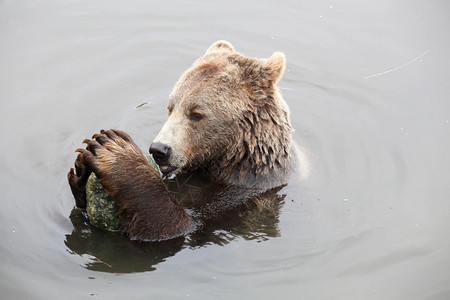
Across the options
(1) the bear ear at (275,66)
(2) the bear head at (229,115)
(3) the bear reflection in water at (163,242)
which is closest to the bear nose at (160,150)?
(2) the bear head at (229,115)

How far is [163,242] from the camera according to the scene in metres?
7.52

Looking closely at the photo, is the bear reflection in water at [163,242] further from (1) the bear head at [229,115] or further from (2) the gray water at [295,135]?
(1) the bear head at [229,115]

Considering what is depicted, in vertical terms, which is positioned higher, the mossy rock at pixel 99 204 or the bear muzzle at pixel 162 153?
the bear muzzle at pixel 162 153

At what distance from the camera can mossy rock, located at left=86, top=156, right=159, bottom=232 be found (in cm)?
734

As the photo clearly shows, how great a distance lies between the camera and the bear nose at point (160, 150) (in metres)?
7.22

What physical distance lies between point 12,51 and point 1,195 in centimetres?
423

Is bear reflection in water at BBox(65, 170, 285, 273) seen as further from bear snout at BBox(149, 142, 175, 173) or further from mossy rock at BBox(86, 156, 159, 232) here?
bear snout at BBox(149, 142, 175, 173)

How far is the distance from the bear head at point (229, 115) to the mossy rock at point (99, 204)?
76 cm

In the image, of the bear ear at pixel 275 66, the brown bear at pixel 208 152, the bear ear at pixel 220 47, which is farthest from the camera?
the bear ear at pixel 220 47

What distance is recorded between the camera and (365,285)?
24.9 ft

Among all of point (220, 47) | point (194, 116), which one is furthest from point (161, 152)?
point (220, 47)

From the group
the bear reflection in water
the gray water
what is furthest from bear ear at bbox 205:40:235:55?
the gray water

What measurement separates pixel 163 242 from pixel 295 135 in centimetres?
352

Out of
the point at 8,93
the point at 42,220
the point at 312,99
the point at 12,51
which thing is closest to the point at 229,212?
the point at 42,220
